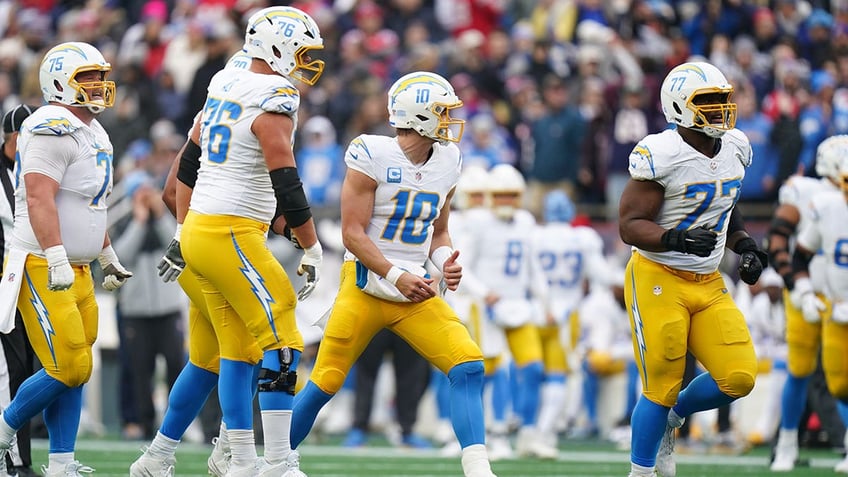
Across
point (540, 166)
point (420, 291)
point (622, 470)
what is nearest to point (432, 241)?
point (420, 291)

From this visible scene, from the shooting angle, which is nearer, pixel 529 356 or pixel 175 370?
pixel 529 356

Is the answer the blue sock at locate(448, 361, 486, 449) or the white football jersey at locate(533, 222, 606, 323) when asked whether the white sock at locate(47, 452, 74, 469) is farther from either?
the white football jersey at locate(533, 222, 606, 323)

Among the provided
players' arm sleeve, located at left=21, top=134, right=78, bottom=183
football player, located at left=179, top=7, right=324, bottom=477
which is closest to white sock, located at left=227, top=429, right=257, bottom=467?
football player, located at left=179, top=7, right=324, bottom=477

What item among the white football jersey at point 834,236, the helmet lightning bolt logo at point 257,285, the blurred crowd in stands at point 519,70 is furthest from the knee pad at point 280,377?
the blurred crowd in stands at point 519,70

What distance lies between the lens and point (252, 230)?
6.96m

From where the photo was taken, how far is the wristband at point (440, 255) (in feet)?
24.9

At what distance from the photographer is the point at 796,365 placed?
32.7ft

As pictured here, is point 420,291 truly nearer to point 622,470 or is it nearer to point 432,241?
point 432,241

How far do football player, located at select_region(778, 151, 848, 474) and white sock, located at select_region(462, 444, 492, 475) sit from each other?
3413 millimetres

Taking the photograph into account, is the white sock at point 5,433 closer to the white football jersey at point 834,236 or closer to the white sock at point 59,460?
the white sock at point 59,460

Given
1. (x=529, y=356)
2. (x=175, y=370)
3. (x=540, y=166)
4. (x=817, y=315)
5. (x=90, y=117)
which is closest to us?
(x=90, y=117)

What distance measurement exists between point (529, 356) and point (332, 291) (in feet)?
10.2

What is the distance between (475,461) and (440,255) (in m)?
1.15

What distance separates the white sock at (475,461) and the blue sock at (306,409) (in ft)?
2.60
